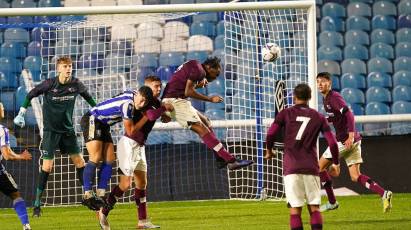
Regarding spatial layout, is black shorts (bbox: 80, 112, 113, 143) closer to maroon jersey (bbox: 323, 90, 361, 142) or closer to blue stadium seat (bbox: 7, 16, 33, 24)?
maroon jersey (bbox: 323, 90, 361, 142)

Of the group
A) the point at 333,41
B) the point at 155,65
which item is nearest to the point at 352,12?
the point at 333,41

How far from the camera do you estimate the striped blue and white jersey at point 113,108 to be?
1030 cm

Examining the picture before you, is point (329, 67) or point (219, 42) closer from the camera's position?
point (219, 42)

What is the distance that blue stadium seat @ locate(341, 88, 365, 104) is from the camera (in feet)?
61.0

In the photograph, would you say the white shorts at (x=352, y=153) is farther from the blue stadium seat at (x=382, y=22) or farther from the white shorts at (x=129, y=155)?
the blue stadium seat at (x=382, y=22)

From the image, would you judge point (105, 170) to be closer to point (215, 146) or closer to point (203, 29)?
point (215, 146)

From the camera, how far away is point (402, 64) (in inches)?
776

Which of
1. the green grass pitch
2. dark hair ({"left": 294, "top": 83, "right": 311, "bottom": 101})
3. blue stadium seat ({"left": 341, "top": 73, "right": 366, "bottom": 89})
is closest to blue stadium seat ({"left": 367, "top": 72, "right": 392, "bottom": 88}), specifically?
blue stadium seat ({"left": 341, "top": 73, "right": 366, "bottom": 89})

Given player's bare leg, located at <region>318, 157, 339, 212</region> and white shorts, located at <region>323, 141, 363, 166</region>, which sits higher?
white shorts, located at <region>323, 141, 363, 166</region>

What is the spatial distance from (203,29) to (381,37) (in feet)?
12.5

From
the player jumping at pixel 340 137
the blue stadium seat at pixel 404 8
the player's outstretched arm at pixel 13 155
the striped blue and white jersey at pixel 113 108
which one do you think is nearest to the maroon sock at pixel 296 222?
the striped blue and white jersey at pixel 113 108

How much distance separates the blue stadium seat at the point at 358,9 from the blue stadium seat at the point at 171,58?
424 centimetres

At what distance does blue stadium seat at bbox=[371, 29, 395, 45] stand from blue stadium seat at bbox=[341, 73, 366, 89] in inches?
53.6

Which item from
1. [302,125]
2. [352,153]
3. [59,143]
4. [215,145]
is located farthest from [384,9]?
[302,125]
